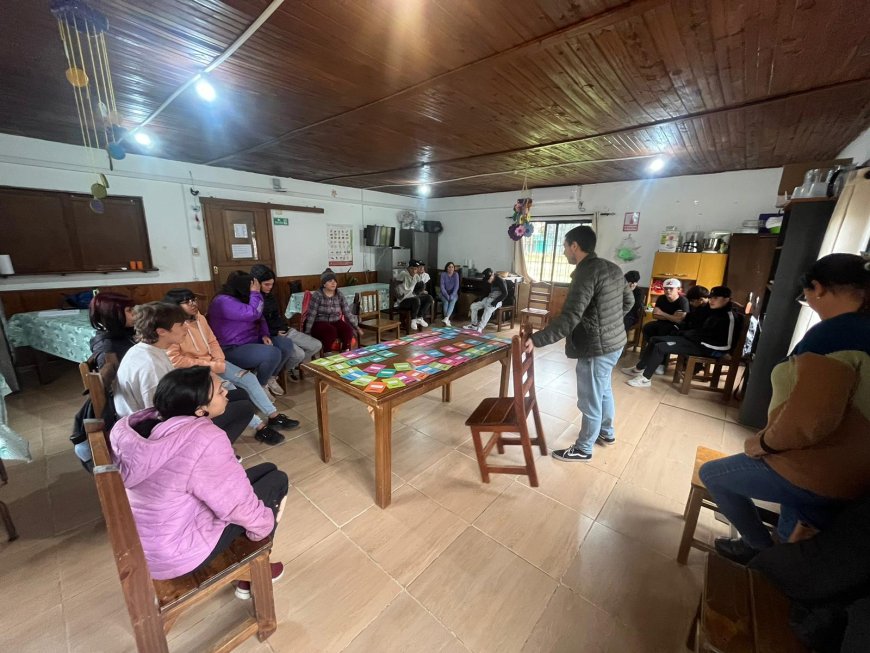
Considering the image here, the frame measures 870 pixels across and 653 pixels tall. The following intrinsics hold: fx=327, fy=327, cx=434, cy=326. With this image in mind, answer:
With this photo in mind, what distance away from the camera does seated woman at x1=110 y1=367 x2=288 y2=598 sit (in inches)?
36.6

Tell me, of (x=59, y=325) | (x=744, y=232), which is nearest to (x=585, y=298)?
(x=744, y=232)

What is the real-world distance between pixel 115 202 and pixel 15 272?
1252mm

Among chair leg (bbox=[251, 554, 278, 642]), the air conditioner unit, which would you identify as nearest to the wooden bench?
chair leg (bbox=[251, 554, 278, 642])

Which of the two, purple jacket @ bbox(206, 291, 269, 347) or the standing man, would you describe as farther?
purple jacket @ bbox(206, 291, 269, 347)

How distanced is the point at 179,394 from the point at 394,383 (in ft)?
3.32

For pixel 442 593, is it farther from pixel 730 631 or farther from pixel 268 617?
pixel 730 631

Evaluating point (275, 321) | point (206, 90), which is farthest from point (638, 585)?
point (206, 90)

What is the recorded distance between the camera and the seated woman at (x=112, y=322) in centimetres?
190

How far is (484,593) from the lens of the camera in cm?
142

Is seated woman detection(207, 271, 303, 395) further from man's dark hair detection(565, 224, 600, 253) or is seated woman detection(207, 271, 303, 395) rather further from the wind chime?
man's dark hair detection(565, 224, 600, 253)

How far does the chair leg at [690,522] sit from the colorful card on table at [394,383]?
1.46 meters

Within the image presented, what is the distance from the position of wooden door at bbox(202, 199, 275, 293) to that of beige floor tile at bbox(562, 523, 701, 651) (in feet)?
19.1

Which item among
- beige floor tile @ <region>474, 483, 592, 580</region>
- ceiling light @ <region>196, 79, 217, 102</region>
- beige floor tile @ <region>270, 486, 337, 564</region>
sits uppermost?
ceiling light @ <region>196, 79, 217, 102</region>

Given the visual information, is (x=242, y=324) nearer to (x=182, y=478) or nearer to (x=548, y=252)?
(x=182, y=478)
